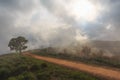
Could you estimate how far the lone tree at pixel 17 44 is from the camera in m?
63.5

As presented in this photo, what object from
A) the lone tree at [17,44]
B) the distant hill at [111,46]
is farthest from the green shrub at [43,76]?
the lone tree at [17,44]

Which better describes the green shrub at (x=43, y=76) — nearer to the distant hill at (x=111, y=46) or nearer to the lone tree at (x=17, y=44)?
the distant hill at (x=111, y=46)

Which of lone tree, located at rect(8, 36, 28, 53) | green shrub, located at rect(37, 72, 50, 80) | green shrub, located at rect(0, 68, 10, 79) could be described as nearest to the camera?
green shrub, located at rect(37, 72, 50, 80)

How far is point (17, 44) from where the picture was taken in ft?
212

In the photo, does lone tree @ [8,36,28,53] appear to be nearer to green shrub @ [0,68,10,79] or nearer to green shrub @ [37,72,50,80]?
green shrub @ [0,68,10,79]

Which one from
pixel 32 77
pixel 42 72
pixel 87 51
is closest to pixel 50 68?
pixel 42 72

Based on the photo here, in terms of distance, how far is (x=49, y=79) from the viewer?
2705 centimetres

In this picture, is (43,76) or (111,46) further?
(111,46)

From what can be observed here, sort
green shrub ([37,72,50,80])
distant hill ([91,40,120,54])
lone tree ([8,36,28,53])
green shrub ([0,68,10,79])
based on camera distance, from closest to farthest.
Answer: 1. green shrub ([37,72,50,80])
2. green shrub ([0,68,10,79])
3. distant hill ([91,40,120,54])
4. lone tree ([8,36,28,53])

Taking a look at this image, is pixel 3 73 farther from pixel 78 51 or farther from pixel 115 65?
pixel 78 51

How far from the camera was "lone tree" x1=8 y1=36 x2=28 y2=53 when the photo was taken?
63.5 m

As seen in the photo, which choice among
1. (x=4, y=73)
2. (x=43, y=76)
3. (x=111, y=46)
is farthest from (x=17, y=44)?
(x=43, y=76)

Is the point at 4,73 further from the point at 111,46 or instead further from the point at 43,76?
the point at 111,46

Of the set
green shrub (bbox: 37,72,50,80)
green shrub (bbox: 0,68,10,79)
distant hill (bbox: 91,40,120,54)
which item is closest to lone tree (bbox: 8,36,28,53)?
distant hill (bbox: 91,40,120,54)
